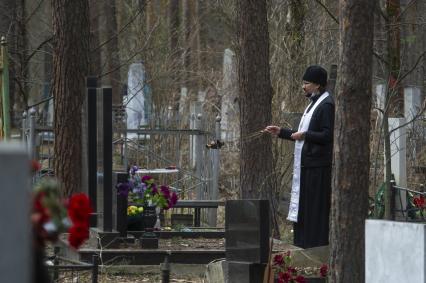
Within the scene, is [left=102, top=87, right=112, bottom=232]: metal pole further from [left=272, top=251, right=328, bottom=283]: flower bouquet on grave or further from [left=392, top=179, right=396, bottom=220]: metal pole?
[left=392, top=179, right=396, bottom=220]: metal pole

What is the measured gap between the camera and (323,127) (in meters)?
10.9

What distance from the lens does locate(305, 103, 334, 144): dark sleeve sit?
35.4ft

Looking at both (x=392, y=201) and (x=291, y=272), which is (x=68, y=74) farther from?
(x=291, y=272)

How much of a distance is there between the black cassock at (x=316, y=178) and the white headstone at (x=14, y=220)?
24.1 ft

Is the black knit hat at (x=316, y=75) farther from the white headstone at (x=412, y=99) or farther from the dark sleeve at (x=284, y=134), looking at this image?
the white headstone at (x=412, y=99)

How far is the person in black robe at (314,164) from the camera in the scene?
35.5 feet

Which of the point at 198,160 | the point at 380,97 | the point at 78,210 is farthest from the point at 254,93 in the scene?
the point at 78,210

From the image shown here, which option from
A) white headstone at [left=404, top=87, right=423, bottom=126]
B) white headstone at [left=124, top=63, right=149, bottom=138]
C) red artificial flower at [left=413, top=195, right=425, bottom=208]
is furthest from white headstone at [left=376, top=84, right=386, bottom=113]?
white headstone at [left=124, top=63, right=149, bottom=138]

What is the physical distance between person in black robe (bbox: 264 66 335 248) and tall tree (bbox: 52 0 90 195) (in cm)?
400

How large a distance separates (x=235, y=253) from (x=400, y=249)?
2778 mm

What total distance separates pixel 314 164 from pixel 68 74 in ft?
14.6

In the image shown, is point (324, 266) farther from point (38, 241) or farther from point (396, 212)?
point (38, 241)

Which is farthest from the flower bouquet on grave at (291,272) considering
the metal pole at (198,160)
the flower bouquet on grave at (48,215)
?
the metal pole at (198,160)

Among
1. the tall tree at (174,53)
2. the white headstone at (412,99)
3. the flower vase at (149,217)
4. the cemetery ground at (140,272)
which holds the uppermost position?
the tall tree at (174,53)
